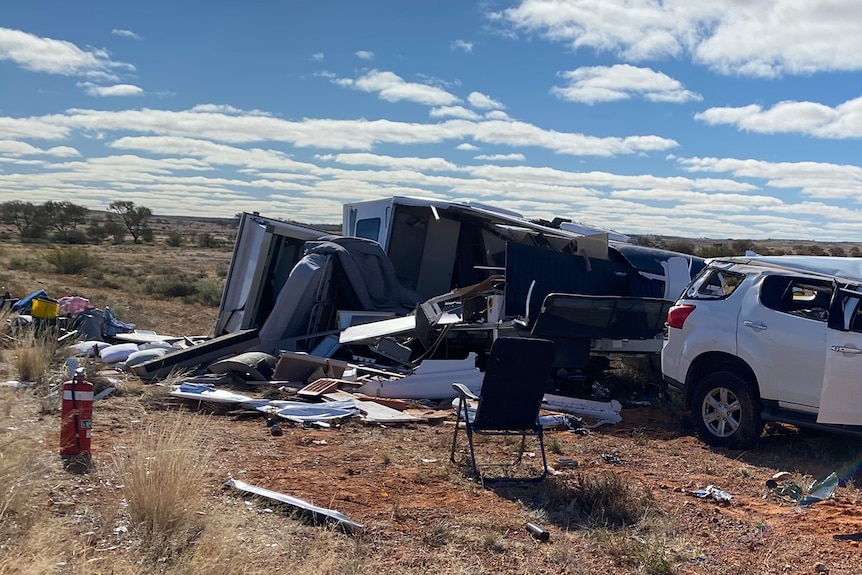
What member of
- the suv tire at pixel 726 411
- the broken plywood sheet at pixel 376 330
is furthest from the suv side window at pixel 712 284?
the broken plywood sheet at pixel 376 330

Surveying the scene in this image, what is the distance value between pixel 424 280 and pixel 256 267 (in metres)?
3.82

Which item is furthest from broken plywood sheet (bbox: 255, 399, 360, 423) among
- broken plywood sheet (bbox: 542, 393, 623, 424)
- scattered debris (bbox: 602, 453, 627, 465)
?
scattered debris (bbox: 602, 453, 627, 465)

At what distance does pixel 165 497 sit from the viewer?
4.61 meters

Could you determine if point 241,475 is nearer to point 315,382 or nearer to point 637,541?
point 637,541

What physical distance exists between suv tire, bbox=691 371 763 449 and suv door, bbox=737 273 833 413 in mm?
181

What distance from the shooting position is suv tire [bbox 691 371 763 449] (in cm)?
771

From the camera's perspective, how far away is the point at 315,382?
10.5 meters

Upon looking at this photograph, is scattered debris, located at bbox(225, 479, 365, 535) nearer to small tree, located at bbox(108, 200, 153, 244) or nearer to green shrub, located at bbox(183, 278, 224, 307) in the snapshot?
green shrub, located at bbox(183, 278, 224, 307)

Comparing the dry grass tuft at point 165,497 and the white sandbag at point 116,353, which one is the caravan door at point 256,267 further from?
the dry grass tuft at point 165,497

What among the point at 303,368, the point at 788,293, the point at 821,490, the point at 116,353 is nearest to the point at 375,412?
the point at 303,368

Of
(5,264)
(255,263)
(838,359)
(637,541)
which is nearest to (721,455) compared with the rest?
(838,359)

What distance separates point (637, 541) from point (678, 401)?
5.52 meters

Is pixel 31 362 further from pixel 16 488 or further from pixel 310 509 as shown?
pixel 310 509

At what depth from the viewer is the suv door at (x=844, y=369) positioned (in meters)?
7.07
